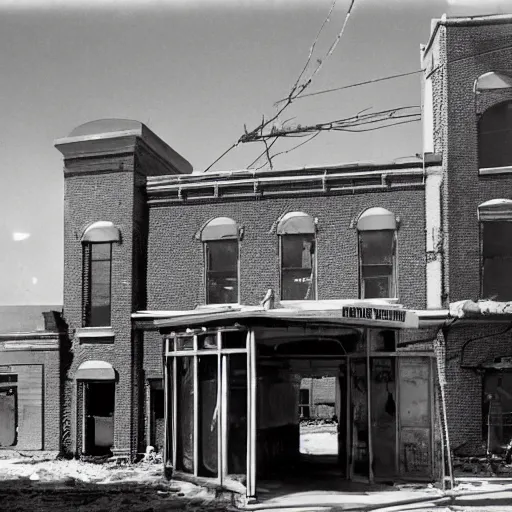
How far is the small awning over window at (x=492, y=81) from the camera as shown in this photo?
19844 millimetres

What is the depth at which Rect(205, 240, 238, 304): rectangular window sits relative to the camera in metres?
21.5

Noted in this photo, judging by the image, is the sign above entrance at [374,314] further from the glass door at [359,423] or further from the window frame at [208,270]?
the window frame at [208,270]

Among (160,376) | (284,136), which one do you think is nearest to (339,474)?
(160,376)

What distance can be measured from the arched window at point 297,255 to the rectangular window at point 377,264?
1302 millimetres

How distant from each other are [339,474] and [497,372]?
4.62 m

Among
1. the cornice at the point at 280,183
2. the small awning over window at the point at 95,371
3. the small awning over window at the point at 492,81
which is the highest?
the small awning over window at the point at 492,81

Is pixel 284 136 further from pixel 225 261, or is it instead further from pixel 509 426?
pixel 509 426

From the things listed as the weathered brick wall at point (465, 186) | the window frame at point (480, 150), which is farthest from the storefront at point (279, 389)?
the window frame at point (480, 150)

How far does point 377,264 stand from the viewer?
20.6m

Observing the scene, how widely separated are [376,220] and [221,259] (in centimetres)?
427

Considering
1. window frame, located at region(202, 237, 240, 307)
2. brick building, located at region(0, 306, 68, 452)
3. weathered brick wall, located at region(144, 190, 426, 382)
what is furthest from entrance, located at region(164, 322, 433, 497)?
brick building, located at region(0, 306, 68, 452)

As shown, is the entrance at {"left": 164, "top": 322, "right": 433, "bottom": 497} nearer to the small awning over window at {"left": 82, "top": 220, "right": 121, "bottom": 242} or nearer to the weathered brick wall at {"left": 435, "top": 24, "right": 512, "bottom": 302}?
the weathered brick wall at {"left": 435, "top": 24, "right": 512, "bottom": 302}

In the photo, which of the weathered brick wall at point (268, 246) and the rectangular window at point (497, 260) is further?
the weathered brick wall at point (268, 246)

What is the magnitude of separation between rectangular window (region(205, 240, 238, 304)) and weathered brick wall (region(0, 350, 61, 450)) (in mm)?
4559
